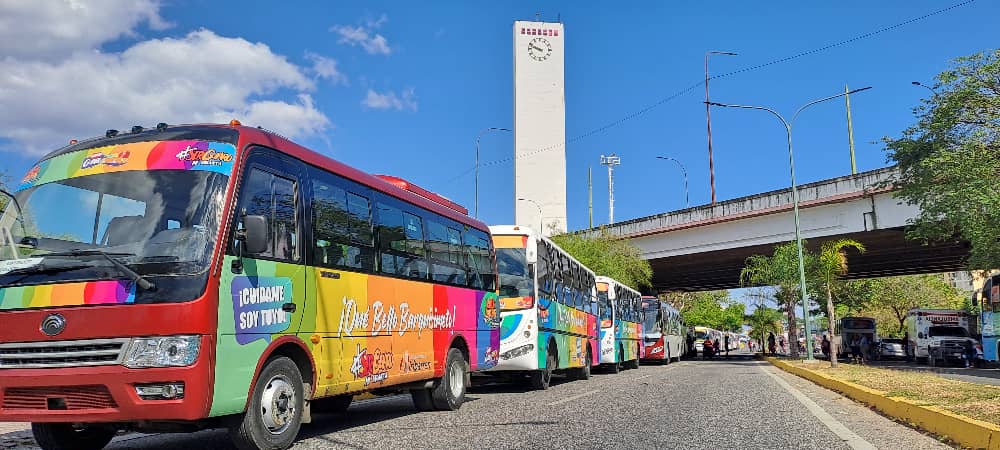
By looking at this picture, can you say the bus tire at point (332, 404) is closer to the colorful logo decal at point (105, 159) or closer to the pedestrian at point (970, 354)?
the colorful logo decal at point (105, 159)

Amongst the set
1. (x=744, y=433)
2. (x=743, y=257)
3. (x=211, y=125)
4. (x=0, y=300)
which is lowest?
(x=744, y=433)

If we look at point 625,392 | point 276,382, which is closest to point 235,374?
point 276,382

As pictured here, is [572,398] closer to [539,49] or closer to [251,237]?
[251,237]

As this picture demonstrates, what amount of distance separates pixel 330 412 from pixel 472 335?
8.21 feet

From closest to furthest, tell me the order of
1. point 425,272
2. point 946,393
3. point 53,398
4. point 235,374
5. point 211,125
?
point 53,398
point 235,374
point 211,125
point 425,272
point 946,393

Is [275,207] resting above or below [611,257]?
below

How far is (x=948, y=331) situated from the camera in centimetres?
3859

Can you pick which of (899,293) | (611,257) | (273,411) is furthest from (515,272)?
(899,293)

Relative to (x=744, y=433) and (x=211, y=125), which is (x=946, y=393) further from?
(x=211, y=125)

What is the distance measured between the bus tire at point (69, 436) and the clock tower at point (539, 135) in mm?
81959

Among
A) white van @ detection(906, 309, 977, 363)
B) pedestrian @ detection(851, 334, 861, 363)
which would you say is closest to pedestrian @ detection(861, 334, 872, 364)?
pedestrian @ detection(851, 334, 861, 363)

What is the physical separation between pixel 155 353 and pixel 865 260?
45.7m

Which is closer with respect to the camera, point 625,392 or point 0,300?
point 0,300

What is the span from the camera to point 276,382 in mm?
7113
